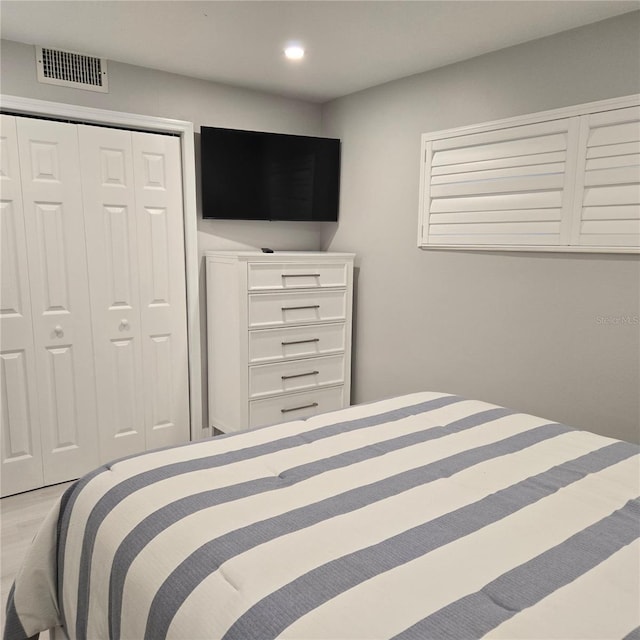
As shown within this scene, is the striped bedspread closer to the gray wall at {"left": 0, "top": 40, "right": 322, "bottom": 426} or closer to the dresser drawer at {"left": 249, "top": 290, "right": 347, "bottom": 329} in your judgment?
A: the dresser drawer at {"left": 249, "top": 290, "right": 347, "bottom": 329}

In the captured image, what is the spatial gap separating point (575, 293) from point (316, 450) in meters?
1.57

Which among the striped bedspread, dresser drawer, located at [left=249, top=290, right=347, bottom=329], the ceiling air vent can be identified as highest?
the ceiling air vent

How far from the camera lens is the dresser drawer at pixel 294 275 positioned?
9.75 feet

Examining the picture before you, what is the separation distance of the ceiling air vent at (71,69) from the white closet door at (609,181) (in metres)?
2.46

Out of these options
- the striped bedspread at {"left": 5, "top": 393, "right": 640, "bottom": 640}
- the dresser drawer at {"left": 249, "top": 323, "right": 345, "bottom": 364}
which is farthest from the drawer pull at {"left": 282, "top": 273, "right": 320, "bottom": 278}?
the striped bedspread at {"left": 5, "top": 393, "right": 640, "bottom": 640}

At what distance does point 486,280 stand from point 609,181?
744 mm

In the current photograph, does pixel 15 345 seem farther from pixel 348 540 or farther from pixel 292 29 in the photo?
pixel 348 540

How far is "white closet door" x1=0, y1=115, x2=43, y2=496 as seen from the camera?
8.38ft

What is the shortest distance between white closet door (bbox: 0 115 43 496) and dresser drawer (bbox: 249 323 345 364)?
3.93 feet

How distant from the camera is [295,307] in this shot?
3.15 meters

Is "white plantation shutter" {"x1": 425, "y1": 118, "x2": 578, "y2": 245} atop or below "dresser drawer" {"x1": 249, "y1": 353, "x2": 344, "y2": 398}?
atop

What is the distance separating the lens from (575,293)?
238cm

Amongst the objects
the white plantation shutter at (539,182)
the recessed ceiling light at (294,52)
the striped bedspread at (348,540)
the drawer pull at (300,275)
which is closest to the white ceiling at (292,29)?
the recessed ceiling light at (294,52)

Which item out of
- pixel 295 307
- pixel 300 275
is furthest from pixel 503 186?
pixel 295 307
